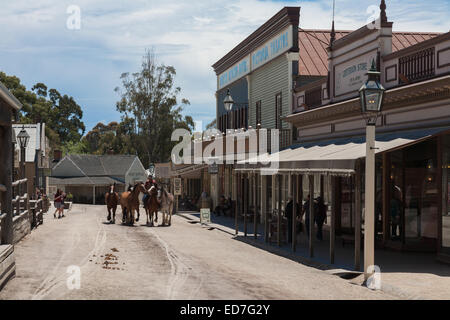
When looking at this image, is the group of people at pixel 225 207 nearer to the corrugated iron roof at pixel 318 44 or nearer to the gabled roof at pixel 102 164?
the corrugated iron roof at pixel 318 44

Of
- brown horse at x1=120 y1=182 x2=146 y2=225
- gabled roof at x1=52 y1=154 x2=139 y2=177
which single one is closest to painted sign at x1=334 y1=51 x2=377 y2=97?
brown horse at x1=120 y1=182 x2=146 y2=225

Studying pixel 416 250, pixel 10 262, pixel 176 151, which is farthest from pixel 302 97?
pixel 176 151

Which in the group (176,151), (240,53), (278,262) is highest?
(240,53)

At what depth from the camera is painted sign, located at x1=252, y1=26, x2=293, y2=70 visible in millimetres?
29141

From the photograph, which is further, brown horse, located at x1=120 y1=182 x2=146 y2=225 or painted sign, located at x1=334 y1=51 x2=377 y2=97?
brown horse, located at x1=120 y1=182 x2=146 y2=225

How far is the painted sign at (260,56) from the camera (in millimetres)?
29406

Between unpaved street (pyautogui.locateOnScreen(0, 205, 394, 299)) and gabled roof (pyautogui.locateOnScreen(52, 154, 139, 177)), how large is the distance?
56867 mm

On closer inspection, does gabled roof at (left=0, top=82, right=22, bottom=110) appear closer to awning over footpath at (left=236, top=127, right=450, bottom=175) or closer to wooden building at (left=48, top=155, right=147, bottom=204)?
awning over footpath at (left=236, top=127, right=450, bottom=175)

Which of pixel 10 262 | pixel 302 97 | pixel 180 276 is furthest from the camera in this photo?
pixel 302 97

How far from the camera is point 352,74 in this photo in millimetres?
21281

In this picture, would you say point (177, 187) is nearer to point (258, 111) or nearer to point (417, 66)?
point (258, 111)
